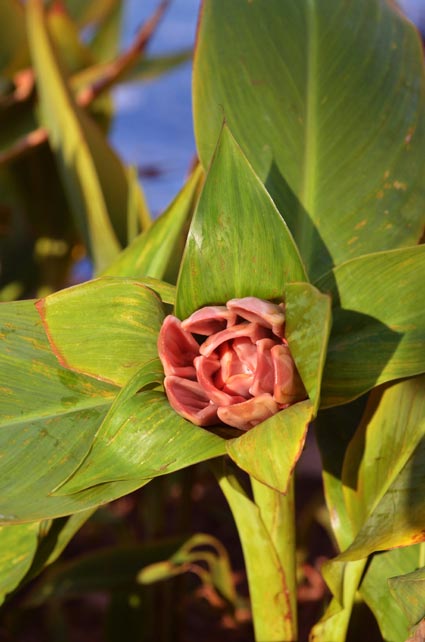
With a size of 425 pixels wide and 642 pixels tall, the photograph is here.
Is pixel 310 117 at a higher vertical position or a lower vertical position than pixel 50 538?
higher

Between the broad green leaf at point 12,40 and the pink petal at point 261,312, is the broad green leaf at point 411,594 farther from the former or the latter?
the broad green leaf at point 12,40

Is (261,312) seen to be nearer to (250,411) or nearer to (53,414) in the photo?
(250,411)

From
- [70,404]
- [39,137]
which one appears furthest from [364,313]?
[39,137]

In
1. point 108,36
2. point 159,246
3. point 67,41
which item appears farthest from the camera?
point 108,36

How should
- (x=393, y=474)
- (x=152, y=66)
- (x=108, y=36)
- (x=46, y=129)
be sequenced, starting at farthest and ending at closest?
(x=108, y=36) < (x=152, y=66) < (x=46, y=129) < (x=393, y=474)

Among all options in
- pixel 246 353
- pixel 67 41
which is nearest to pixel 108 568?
pixel 246 353

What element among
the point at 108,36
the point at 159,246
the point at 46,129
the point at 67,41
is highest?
the point at 108,36

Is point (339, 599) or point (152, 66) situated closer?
point (339, 599)
